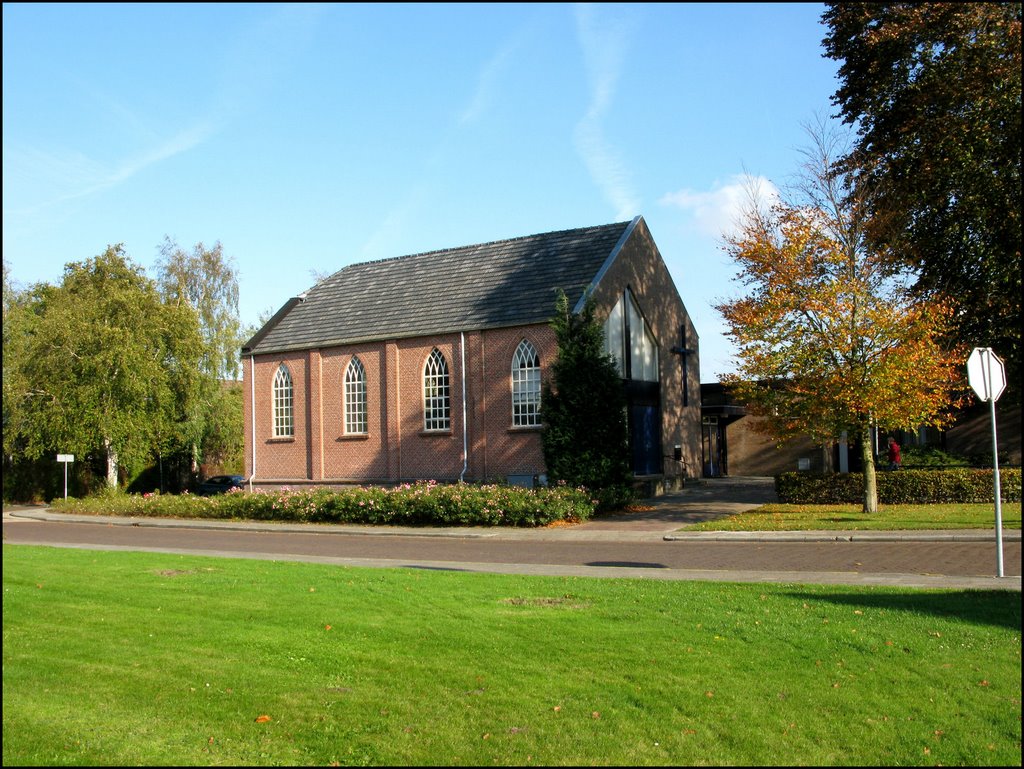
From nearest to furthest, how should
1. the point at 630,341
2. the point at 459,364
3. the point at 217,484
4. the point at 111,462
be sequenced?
1. the point at 459,364
2. the point at 630,341
3. the point at 111,462
4. the point at 217,484

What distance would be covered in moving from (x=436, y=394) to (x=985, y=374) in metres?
24.2

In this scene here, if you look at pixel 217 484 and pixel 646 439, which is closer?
pixel 646 439

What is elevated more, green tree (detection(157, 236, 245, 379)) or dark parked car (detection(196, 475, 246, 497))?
green tree (detection(157, 236, 245, 379))

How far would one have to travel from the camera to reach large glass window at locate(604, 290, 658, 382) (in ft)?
111

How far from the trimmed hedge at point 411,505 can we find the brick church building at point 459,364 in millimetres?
4664

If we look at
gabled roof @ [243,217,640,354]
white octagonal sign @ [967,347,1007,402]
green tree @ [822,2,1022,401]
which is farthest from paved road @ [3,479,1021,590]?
gabled roof @ [243,217,640,354]

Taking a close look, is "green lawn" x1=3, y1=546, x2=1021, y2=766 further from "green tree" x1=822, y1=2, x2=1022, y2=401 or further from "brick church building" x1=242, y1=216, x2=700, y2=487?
"brick church building" x1=242, y1=216, x2=700, y2=487

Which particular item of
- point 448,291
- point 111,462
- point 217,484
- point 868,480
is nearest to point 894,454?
point 868,480

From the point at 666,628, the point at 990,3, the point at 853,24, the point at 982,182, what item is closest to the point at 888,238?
the point at 982,182

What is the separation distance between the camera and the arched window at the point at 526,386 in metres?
32.7

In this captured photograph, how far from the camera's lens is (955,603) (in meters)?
9.86

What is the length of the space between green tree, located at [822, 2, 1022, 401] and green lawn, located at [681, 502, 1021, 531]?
4371mm

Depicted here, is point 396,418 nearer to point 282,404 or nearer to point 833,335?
point 282,404

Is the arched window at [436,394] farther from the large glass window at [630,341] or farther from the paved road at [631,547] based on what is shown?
the paved road at [631,547]
